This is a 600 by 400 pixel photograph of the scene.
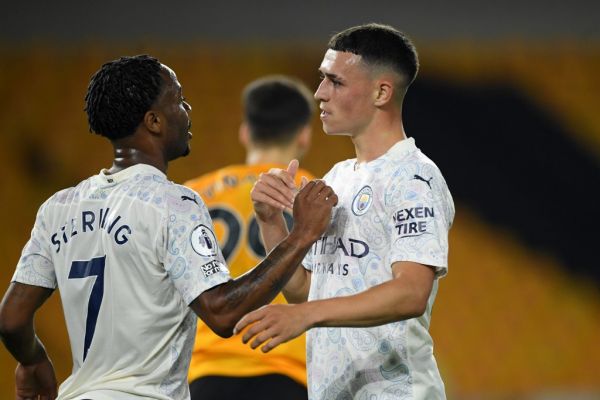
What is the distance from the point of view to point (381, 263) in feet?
8.35

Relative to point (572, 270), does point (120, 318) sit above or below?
above

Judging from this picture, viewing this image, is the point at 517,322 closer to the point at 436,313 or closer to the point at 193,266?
the point at 436,313

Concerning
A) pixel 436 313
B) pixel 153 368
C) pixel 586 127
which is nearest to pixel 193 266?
pixel 153 368

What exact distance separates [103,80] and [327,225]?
68 cm

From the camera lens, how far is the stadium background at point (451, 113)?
8117mm

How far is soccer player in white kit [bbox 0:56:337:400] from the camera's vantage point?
2363mm

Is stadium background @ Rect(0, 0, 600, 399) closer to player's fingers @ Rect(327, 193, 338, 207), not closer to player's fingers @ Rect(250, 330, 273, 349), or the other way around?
player's fingers @ Rect(327, 193, 338, 207)

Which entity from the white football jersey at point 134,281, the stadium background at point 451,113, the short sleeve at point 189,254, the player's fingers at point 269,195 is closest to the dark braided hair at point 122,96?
the white football jersey at point 134,281

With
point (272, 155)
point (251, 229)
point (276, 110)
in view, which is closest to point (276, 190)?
point (251, 229)

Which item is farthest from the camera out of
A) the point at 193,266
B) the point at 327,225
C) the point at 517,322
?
the point at 517,322

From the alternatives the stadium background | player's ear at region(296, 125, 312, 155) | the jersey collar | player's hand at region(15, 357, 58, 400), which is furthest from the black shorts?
the stadium background

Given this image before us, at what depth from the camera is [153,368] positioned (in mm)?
2402

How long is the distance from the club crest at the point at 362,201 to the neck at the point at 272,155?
1.41 m

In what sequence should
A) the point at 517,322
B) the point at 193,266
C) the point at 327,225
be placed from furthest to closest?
the point at 517,322 → the point at 327,225 → the point at 193,266
